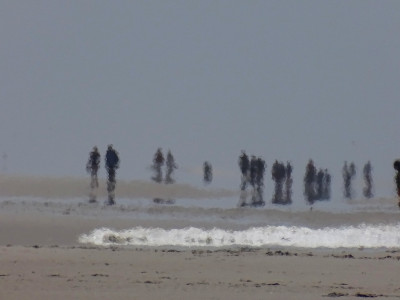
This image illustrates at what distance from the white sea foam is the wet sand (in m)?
1.24

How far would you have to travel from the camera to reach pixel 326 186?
43.0m

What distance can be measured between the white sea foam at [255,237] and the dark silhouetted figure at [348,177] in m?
20.4

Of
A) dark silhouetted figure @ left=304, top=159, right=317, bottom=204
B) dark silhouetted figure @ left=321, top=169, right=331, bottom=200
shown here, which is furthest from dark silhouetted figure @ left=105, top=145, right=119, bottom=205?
dark silhouetted figure @ left=321, top=169, right=331, bottom=200

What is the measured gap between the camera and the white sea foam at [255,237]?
17.3 metres

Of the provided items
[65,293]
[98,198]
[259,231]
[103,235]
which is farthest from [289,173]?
[65,293]

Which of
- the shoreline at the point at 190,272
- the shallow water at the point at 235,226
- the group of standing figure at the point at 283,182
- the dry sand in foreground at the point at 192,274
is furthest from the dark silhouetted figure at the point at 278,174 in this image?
the dry sand in foreground at the point at 192,274

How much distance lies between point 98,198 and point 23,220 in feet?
42.6

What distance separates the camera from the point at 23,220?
Answer: 2202 cm

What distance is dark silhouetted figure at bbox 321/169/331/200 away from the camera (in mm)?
42131

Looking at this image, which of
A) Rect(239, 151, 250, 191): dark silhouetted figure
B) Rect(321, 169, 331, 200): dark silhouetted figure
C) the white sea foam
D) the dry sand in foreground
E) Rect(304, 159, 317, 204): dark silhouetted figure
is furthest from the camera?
Rect(321, 169, 331, 200): dark silhouetted figure

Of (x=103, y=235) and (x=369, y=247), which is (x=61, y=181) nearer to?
(x=103, y=235)

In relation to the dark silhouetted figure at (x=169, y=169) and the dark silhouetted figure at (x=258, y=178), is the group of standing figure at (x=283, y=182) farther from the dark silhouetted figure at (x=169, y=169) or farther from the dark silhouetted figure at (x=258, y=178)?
the dark silhouetted figure at (x=169, y=169)

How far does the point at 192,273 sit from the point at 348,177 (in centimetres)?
3318

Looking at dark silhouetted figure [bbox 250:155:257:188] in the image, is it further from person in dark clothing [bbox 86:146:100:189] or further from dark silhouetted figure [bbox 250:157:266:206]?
person in dark clothing [bbox 86:146:100:189]
